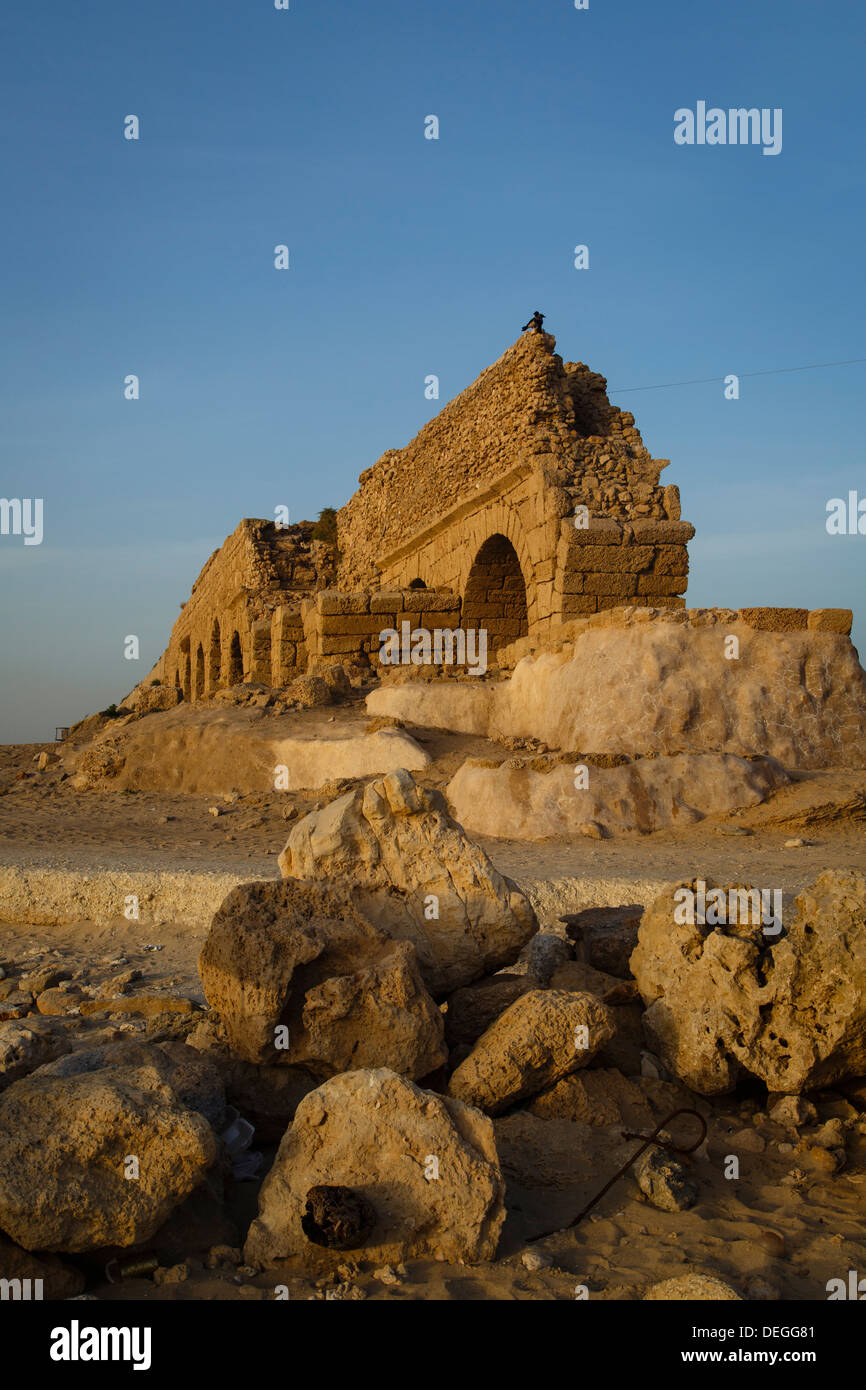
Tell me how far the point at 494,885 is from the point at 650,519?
9498mm

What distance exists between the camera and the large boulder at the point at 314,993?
2959 mm

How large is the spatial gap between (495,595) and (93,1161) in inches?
525

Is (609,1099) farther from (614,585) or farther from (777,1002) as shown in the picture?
(614,585)

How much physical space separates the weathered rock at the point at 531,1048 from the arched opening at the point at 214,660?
2494 cm

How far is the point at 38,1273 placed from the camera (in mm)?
2195

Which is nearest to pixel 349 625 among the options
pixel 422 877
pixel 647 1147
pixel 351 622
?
pixel 351 622

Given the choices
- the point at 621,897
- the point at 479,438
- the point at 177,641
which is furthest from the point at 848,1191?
the point at 177,641

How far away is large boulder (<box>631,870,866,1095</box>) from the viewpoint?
3.17 m

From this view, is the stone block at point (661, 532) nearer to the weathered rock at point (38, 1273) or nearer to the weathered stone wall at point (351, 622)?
the weathered stone wall at point (351, 622)

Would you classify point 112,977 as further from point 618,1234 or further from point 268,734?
point 268,734

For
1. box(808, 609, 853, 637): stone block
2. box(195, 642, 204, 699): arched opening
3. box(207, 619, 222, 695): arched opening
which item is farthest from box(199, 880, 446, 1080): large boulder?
box(195, 642, 204, 699): arched opening

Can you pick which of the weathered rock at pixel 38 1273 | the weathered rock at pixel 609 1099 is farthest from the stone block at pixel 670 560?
the weathered rock at pixel 38 1273

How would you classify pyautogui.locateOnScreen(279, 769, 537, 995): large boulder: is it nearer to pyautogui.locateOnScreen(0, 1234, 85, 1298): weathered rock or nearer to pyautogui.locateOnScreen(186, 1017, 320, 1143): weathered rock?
pyautogui.locateOnScreen(186, 1017, 320, 1143): weathered rock

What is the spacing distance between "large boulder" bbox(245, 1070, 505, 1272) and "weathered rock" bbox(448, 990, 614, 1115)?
458 mm
